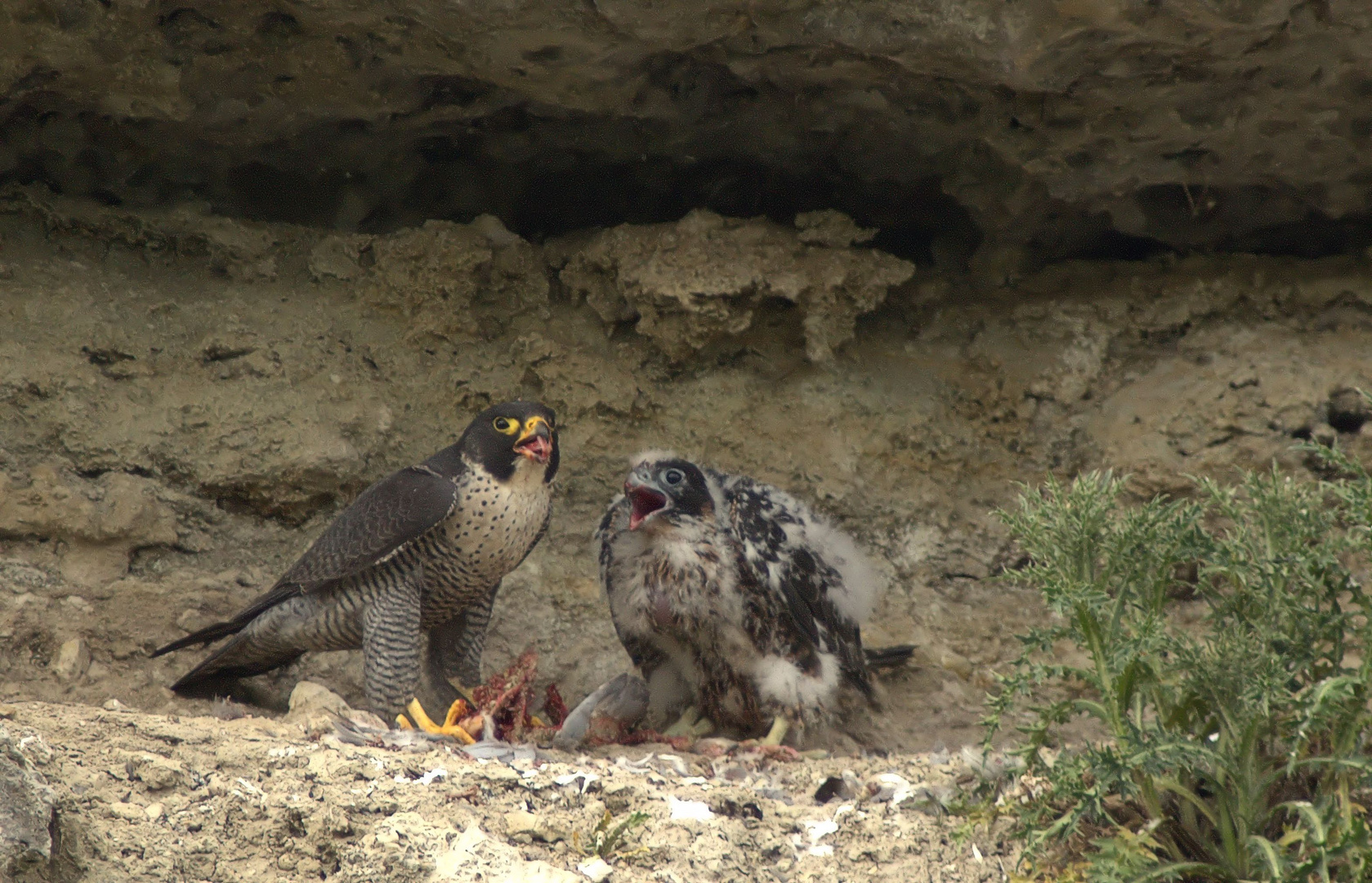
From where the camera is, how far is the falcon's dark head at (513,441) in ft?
12.6

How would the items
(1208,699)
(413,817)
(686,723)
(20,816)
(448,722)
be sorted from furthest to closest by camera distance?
1. (686,723)
2. (448,722)
3. (1208,699)
4. (413,817)
5. (20,816)

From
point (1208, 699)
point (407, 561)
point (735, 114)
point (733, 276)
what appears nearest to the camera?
point (1208, 699)

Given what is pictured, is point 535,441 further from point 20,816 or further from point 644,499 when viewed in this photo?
point 20,816

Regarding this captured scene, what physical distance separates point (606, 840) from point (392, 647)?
1.31 meters

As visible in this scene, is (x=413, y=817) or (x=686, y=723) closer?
(x=413, y=817)

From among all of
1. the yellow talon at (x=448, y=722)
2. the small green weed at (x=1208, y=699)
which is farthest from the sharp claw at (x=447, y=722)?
the small green weed at (x=1208, y=699)

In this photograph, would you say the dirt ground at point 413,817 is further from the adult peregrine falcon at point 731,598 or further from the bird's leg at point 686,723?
the bird's leg at point 686,723

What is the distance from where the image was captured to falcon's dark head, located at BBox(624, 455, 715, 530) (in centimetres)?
384

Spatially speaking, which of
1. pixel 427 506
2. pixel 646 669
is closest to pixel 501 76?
pixel 427 506

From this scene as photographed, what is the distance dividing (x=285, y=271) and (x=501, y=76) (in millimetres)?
1149

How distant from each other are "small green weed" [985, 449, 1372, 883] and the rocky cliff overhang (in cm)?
145

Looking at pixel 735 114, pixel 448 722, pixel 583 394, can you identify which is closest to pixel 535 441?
pixel 448 722

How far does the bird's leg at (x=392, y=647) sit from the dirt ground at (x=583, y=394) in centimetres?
60

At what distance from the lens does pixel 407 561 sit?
3.78 meters
